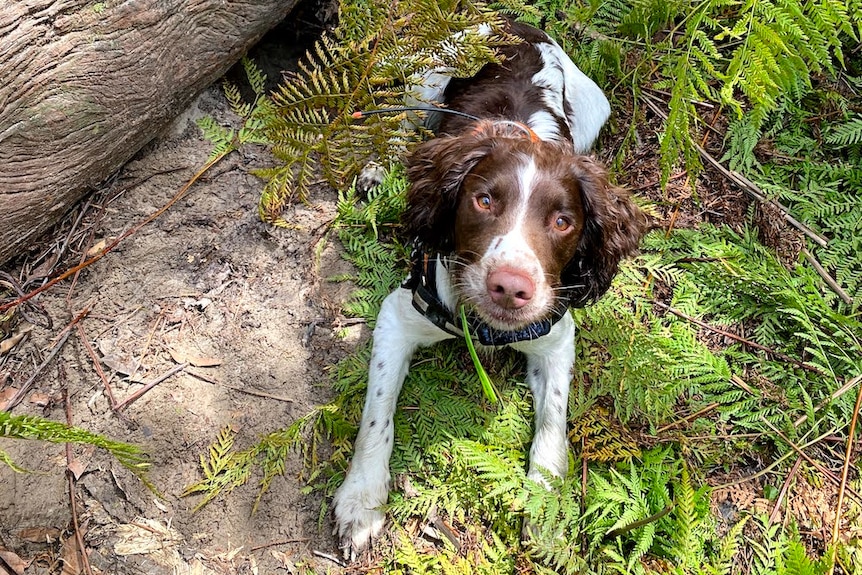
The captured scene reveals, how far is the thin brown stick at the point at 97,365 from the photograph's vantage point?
3277 mm

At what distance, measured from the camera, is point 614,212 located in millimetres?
3057

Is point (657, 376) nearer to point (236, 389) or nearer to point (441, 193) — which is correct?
point (441, 193)

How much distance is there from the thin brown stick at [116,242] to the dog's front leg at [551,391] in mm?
2167

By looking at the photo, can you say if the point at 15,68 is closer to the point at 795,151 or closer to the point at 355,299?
the point at 355,299

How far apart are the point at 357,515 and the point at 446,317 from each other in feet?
3.43

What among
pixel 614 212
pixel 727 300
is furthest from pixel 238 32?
pixel 727 300

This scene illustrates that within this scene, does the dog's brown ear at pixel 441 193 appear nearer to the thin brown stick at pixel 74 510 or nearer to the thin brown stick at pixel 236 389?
the thin brown stick at pixel 236 389

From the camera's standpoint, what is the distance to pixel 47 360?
3297 mm

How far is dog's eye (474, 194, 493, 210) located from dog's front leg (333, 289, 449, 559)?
74 cm

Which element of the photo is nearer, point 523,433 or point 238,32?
point 523,433

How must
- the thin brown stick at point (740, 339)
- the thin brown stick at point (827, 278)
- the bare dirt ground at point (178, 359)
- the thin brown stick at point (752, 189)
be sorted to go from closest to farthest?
the bare dirt ground at point (178, 359) < the thin brown stick at point (740, 339) < the thin brown stick at point (827, 278) < the thin brown stick at point (752, 189)

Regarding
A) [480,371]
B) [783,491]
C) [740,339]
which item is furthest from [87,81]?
[783,491]

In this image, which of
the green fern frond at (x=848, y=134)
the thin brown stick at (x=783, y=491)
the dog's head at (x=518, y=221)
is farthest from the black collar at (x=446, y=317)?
the green fern frond at (x=848, y=134)

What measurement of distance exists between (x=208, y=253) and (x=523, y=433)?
207 cm
